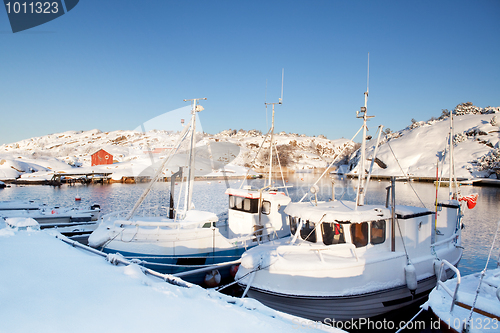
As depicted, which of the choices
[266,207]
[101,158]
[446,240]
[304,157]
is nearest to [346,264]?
[446,240]

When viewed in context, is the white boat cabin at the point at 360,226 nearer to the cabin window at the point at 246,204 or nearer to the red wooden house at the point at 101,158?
the cabin window at the point at 246,204

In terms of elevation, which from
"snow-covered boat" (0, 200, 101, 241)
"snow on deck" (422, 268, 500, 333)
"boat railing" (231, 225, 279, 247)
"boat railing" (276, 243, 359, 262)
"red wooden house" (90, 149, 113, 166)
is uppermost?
"red wooden house" (90, 149, 113, 166)

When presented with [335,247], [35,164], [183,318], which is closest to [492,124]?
[335,247]

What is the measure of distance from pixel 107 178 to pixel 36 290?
62.2 m

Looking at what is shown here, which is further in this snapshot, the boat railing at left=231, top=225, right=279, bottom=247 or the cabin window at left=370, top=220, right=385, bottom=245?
the boat railing at left=231, top=225, right=279, bottom=247

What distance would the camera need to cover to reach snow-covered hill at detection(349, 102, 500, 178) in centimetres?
6216

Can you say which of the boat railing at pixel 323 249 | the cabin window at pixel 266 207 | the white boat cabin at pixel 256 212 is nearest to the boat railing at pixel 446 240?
the boat railing at pixel 323 249

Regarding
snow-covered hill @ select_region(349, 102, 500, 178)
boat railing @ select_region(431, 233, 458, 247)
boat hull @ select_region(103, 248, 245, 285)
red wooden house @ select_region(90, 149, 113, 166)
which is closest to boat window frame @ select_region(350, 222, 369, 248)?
boat railing @ select_region(431, 233, 458, 247)

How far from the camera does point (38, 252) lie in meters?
7.25

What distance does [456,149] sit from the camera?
71.9 meters

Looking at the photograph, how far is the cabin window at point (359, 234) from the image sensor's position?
26.9 feet

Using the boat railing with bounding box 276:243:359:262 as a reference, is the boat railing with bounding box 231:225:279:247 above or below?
below

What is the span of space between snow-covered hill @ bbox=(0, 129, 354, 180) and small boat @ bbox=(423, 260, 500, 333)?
2496 cm

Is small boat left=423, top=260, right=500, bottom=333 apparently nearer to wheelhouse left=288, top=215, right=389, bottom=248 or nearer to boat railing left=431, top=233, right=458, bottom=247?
wheelhouse left=288, top=215, right=389, bottom=248
